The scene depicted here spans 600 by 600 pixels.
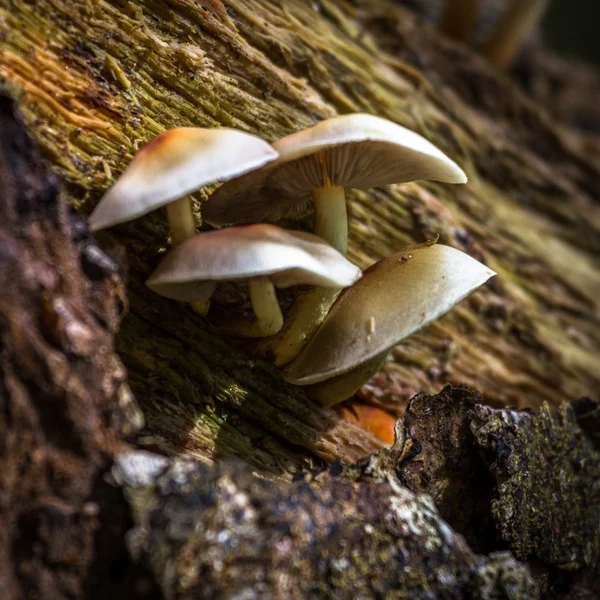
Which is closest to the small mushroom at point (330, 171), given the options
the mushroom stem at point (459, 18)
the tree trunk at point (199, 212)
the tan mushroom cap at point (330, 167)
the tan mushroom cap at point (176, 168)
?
the tan mushroom cap at point (330, 167)

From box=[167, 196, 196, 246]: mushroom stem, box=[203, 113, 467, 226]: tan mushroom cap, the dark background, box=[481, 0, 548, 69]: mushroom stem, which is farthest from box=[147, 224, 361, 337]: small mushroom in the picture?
the dark background

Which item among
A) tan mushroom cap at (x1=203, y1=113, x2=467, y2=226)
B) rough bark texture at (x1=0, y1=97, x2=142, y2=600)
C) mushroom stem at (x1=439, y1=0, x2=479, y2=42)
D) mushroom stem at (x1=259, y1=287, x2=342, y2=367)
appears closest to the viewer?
rough bark texture at (x1=0, y1=97, x2=142, y2=600)

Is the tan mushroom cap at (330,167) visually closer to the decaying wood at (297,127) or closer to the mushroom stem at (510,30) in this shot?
the decaying wood at (297,127)

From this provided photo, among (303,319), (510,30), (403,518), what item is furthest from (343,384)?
(510,30)

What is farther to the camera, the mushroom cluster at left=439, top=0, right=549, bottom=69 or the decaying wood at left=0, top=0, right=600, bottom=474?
the mushroom cluster at left=439, top=0, right=549, bottom=69

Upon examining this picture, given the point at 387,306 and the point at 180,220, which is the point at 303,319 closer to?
the point at 387,306

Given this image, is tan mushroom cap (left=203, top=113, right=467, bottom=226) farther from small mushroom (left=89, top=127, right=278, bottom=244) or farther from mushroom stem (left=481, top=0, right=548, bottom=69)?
mushroom stem (left=481, top=0, right=548, bottom=69)
